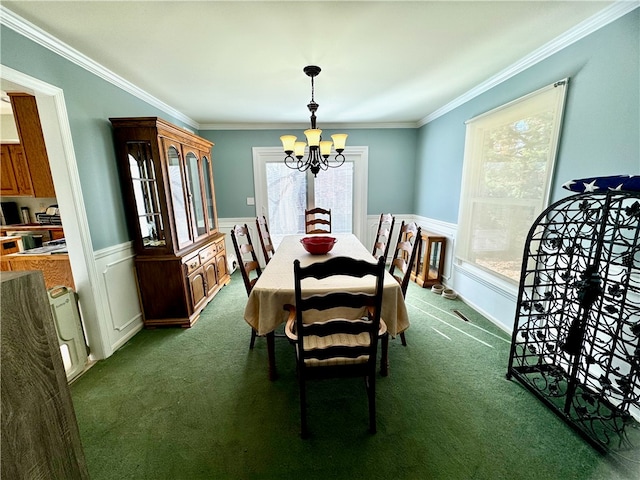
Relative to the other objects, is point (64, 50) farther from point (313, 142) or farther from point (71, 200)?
point (313, 142)

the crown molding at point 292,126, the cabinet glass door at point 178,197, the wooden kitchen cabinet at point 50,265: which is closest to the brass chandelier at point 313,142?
the cabinet glass door at point 178,197

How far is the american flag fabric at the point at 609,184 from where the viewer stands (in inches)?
48.9

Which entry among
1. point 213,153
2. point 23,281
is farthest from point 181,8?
point 213,153

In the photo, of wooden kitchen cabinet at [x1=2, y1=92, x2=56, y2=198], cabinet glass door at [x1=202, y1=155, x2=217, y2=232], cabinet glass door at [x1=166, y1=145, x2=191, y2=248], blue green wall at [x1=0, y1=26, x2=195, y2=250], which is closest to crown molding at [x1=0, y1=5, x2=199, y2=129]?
blue green wall at [x1=0, y1=26, x2=195, y2=250]

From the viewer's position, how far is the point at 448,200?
345cm

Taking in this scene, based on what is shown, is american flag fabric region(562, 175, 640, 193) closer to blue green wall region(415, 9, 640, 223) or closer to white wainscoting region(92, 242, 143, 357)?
blue green wall region(415, 9, 640, 223)

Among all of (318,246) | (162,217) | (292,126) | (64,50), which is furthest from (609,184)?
(292,126)

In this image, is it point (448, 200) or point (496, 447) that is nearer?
point (496, 447)

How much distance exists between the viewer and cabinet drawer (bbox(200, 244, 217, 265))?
9.95ft

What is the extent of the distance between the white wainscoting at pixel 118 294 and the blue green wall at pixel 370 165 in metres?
2.10

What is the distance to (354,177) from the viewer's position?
446 cm

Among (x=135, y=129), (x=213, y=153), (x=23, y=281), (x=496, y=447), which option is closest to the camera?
(x=23, y=281)

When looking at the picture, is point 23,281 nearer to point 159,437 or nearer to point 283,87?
point 159,437

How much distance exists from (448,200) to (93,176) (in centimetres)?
384
